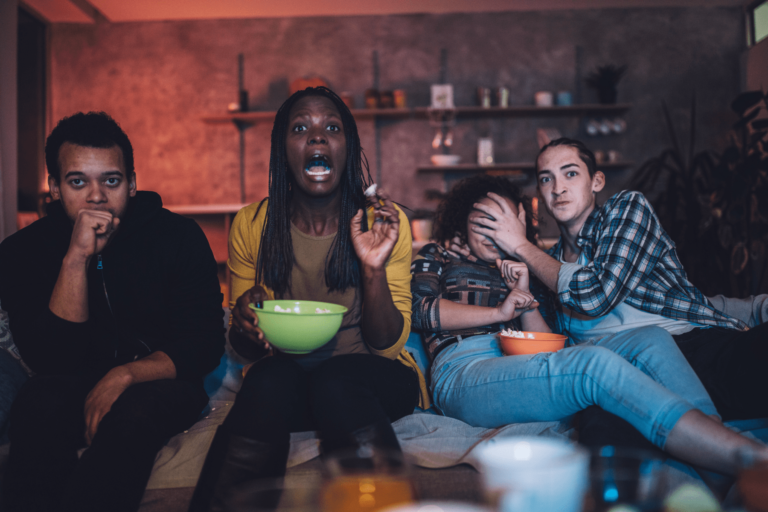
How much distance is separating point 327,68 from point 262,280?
3.59m

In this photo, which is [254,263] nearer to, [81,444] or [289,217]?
[289,217]

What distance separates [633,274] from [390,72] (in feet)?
11.5

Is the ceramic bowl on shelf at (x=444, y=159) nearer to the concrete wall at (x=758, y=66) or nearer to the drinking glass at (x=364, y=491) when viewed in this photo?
the concrete wall at (x=758, y=66)

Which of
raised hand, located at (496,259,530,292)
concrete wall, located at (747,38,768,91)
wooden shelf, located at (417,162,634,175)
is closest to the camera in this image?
raised hand, located at (496,259,530,292)

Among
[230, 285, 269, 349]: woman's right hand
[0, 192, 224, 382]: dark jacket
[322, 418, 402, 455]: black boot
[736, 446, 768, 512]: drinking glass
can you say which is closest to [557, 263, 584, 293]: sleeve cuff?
[322, 418, 402, 455]: black boot

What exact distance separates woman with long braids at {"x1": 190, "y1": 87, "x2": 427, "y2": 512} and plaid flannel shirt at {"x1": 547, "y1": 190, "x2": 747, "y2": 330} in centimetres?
50

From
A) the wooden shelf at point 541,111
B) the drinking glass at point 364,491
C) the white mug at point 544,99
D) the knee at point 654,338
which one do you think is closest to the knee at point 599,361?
the knee at point 654,338

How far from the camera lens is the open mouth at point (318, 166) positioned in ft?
4.25

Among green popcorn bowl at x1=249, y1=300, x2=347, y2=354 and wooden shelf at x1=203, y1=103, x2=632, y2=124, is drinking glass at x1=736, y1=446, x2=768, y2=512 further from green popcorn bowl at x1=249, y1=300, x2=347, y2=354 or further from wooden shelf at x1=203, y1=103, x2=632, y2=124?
wooden shelf at x1=203, y1=103, x2=632, y2=124

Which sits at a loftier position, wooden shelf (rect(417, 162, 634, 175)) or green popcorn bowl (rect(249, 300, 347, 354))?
wooden shelf (rect(417, 162, 634, 175))

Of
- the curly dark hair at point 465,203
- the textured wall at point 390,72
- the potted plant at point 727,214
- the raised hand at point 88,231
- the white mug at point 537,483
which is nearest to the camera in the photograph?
the white mug at point 537,483

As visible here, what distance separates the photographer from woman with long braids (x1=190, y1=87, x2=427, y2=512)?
1006 mm

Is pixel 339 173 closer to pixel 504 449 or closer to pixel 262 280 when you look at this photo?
pixel 262 280

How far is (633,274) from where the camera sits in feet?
4.73
